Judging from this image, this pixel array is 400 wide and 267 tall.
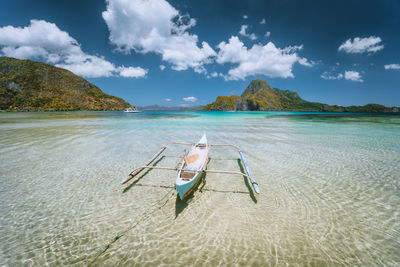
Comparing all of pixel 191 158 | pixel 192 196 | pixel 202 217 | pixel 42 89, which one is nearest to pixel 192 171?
pixel 192 196

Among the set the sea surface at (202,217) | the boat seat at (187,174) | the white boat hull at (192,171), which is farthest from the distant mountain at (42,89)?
the boat seat at (187,174)

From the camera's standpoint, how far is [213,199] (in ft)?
19.2

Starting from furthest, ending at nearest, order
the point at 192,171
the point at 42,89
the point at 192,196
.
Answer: the point at 42,89
the point at 192,196
the point at 192,171

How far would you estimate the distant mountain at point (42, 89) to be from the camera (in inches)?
5064

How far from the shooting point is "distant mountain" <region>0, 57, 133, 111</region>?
422 ft

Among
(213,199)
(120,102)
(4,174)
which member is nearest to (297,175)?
(213,199)

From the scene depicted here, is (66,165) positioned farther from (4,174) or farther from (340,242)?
(340,242)

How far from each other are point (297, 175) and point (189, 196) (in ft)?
19.2

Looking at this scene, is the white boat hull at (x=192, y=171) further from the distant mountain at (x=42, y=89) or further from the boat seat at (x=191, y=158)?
the distant mountain at (x=42, y=89)

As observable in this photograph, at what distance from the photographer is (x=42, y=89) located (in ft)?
468

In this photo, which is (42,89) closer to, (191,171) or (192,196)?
(191,171)

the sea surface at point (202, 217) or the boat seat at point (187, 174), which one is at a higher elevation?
the boat seat at point (187, 174)

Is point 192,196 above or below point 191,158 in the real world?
below

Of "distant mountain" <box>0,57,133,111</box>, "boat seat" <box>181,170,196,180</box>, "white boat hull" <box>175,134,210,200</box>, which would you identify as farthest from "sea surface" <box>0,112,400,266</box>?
"distant mountain" <box>0,57,133,111</box>
